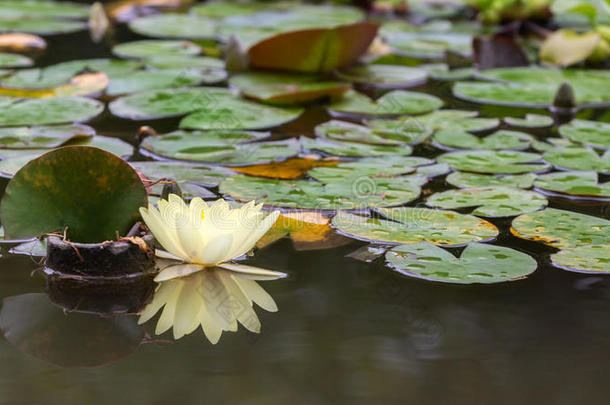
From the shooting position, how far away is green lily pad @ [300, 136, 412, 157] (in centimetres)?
194

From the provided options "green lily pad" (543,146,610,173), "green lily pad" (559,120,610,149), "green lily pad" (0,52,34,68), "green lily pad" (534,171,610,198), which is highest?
"green lily pad" (0,52,34,68)

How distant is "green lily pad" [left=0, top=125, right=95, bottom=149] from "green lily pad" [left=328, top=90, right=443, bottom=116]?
0.74 m

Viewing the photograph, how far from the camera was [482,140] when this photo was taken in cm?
207

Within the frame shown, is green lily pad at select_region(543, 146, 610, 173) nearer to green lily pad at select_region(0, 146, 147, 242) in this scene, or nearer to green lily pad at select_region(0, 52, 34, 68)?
green lily pad at select_region(0, 146, 147, 242)

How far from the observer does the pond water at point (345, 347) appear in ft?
3.08

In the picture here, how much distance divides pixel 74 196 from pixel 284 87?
1267 millimetres

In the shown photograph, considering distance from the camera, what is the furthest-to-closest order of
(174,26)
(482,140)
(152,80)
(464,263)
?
(174,26) < (152,80) < (482,140) < (464,263)

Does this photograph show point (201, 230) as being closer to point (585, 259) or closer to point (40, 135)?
point (585, 259)

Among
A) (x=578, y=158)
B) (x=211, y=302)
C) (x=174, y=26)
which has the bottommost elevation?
(x=211, y=302)

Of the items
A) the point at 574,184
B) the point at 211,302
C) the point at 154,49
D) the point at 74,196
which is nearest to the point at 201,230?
the point at 211,302

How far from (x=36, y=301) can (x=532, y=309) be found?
735 mm

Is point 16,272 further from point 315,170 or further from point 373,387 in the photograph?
point 315,170

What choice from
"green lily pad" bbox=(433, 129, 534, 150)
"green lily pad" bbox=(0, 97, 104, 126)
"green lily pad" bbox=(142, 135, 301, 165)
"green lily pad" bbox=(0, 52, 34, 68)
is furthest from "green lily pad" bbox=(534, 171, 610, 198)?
"green lily pad" bbox=(0, 52, 34, 68)

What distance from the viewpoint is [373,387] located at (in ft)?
3.14
